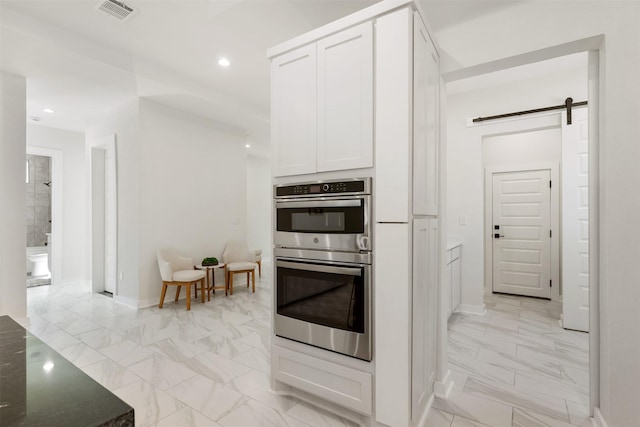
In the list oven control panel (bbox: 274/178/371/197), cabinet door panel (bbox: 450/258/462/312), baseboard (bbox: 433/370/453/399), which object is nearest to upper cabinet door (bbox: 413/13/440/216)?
oven control panel (bbox: 274/178/371/197)

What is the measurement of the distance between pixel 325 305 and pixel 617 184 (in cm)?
179

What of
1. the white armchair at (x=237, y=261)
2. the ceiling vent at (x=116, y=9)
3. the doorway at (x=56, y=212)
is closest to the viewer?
the ceiling vent at (x=116, y=9)

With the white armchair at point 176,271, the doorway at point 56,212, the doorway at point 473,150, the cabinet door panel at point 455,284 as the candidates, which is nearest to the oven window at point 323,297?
the cabinet door panel at point 455,284

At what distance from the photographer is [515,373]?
239cm

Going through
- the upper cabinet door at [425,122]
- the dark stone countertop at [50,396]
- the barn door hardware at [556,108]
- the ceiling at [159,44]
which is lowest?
the dark stone countertop at [50,396]

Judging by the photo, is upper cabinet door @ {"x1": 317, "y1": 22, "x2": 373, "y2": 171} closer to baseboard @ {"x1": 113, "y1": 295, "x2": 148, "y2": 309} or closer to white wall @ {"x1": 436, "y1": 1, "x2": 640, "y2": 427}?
white wall @ {"x1": 436, "y1": 1, "x2": 640, "y2": 427}

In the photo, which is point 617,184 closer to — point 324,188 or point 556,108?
point 324,188

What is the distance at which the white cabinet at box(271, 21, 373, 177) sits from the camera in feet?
5.66

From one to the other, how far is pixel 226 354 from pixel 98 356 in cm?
110

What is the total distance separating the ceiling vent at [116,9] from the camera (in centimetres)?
234

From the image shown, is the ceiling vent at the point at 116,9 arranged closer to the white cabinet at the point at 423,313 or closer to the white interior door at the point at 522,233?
the white cabinet at the point at 423,313

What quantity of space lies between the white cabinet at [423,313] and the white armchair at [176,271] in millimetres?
3095

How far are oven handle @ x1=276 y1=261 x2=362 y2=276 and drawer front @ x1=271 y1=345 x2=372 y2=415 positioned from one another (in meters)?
0.56

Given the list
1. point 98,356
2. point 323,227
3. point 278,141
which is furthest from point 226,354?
point 278,141
